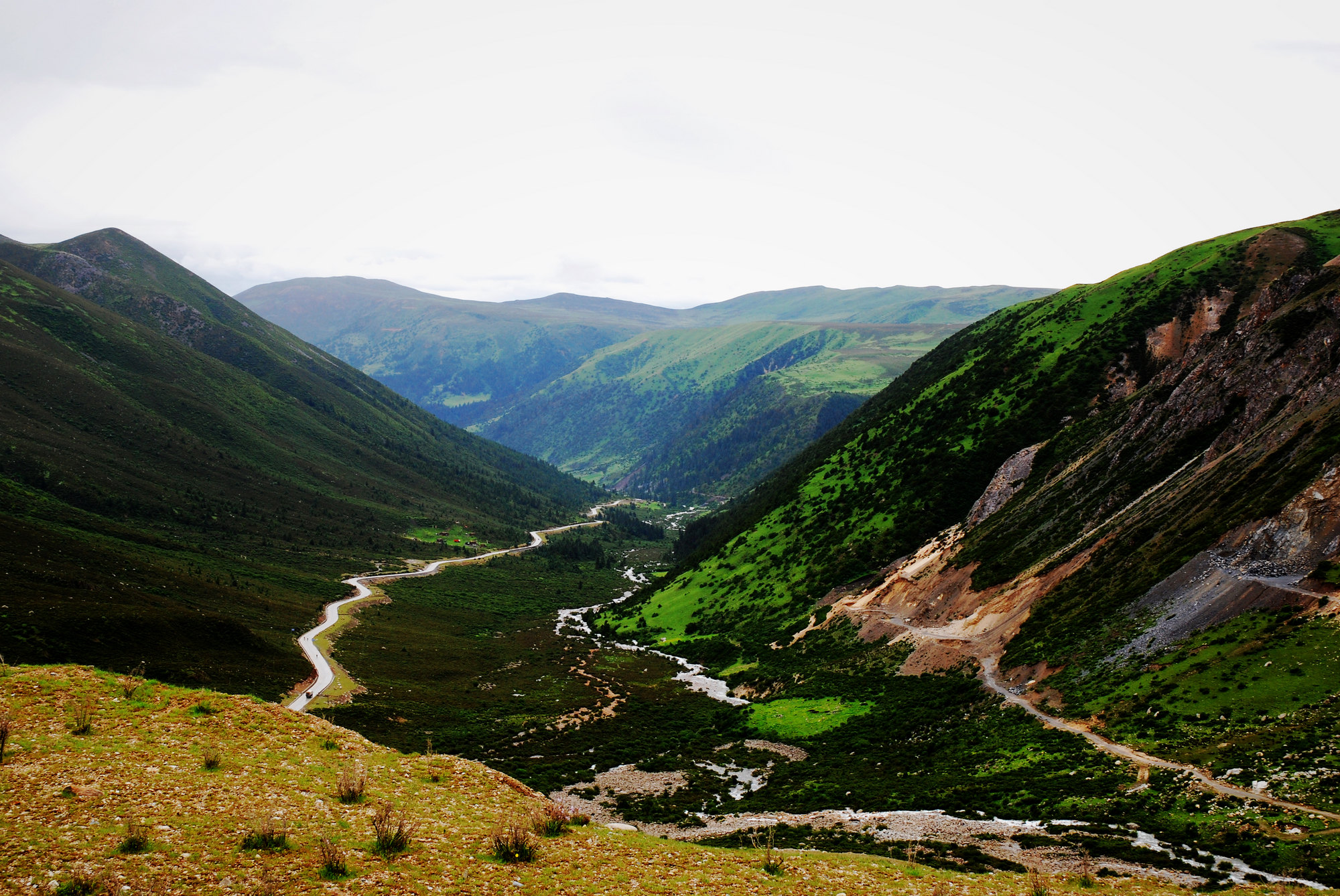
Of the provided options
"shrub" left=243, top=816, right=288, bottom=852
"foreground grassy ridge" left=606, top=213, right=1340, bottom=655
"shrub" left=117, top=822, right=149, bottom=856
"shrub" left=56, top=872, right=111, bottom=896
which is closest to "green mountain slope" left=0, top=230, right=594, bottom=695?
"shrub" left=117, top=822, right=149, bottom=856

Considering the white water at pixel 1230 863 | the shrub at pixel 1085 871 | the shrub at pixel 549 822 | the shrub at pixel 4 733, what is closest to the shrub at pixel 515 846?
the shrub at pixel 549 822

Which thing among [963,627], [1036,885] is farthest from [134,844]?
[963,627]

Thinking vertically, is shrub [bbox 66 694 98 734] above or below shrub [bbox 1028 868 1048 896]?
above

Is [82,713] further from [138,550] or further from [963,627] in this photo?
[138,550]

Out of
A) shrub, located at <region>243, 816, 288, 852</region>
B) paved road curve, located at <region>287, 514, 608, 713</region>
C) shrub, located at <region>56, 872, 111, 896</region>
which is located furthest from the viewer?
paved road curve, located at <region>287, 514, 608, 713</region>

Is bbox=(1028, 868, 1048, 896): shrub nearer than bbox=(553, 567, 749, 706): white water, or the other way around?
bbox=(1028, 868, 1048, 896): shrub

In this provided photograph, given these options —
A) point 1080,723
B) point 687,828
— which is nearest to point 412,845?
point 687,828

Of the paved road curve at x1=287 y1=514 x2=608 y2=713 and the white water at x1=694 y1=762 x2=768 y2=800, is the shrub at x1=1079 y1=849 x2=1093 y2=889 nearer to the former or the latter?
the white water at x1=694 y1=762 x2=768 y2=800
